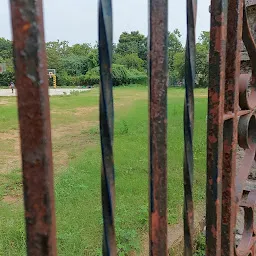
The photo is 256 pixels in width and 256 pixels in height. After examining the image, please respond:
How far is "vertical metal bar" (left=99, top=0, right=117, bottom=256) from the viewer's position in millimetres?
483

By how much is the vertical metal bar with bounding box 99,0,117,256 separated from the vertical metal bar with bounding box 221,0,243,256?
0.32 meters

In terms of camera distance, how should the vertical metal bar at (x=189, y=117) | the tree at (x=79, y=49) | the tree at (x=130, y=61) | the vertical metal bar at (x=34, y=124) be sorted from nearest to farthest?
1. the vertical metal bar at (x=34, y=124)
2. the vertical metal bar at (x=189, y=117)
3. the tree at (x=130, y=61)
4. the tree at (x=79, y=49)

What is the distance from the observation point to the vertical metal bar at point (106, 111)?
1.59ft

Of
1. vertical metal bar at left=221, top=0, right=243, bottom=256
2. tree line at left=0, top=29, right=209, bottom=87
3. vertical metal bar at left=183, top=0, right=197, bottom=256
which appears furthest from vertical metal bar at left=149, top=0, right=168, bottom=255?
tree line at left=0, top=29, right=209, bottom=87

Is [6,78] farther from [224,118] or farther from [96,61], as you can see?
[224,118]

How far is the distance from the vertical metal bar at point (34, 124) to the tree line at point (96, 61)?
81.0 feet

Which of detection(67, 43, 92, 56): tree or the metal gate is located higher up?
detection(67, 43, 92, 56): tree

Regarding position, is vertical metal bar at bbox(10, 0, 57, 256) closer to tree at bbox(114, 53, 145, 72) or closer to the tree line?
the tree line

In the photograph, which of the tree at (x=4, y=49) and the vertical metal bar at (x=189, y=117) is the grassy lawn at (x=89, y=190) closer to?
the vertical metal bar at (x=189, y=117)

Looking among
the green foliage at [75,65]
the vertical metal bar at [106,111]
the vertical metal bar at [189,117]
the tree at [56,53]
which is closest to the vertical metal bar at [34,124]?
the vertical metal bar at [106,111]

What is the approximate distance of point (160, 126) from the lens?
56cm

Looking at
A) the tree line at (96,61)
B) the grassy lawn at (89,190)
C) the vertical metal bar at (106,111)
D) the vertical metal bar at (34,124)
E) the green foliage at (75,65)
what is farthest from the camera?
the green foliage at (75,65)

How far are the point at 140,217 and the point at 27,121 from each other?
8.57ft

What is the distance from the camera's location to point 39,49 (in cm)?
38
